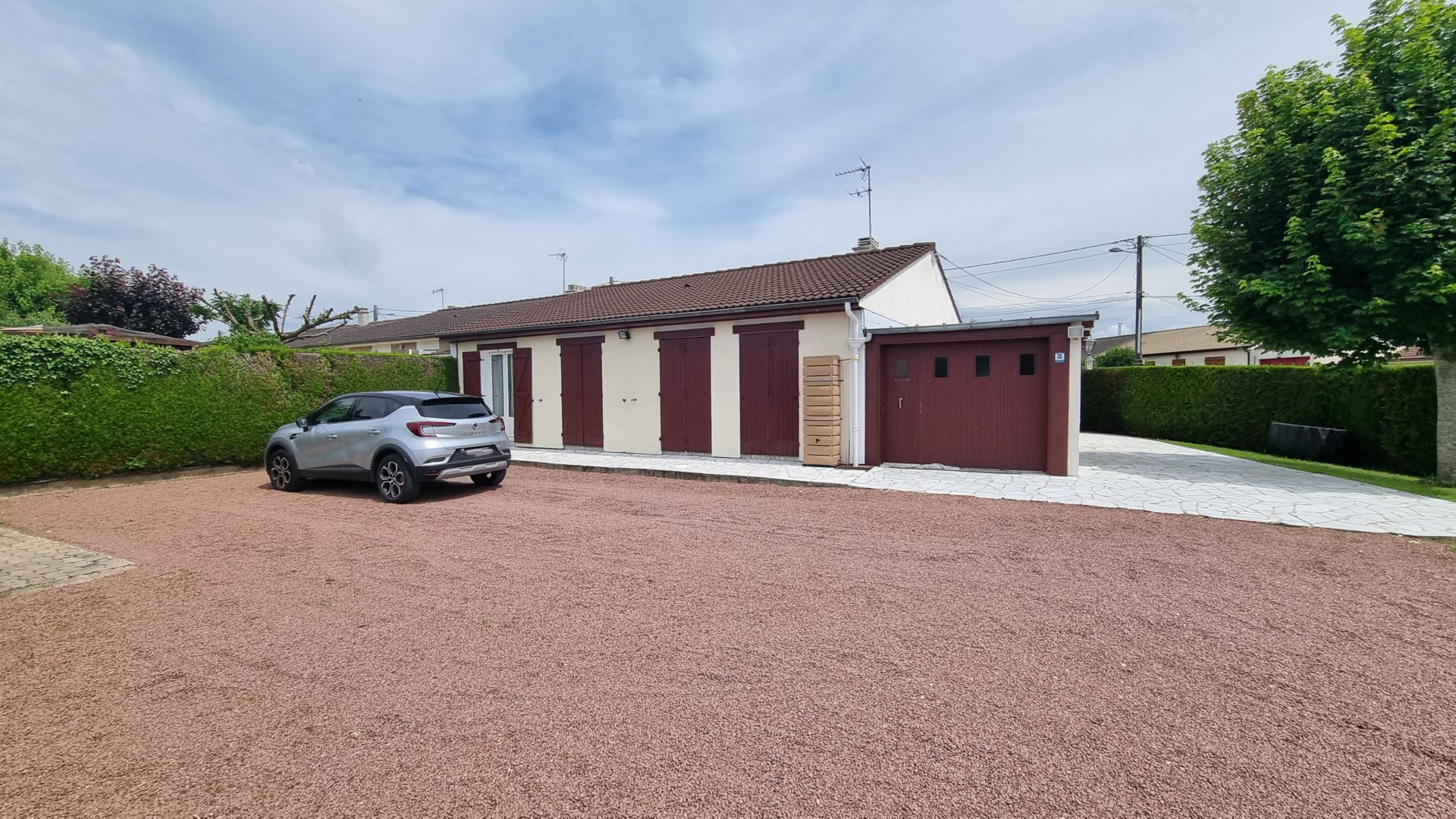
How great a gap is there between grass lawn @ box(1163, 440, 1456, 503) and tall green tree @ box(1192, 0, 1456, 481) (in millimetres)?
633

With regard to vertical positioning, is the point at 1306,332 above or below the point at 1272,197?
below

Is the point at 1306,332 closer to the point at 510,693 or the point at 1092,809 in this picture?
the point at 1092,809

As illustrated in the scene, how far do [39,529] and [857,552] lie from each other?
8.78m

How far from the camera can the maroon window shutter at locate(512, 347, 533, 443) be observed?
1432 cm

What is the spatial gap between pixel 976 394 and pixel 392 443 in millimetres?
8900

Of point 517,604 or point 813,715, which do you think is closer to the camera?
point 813,715

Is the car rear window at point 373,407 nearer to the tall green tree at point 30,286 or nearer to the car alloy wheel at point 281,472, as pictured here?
the car alloy wheel at point 281,472

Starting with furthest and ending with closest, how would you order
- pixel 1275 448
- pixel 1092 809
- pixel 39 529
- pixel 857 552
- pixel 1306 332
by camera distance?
pixel 1275 448
pixel 1306 332
pixel 39 529
pixel 857 552
pixel 1092 809

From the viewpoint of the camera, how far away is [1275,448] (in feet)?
42.5

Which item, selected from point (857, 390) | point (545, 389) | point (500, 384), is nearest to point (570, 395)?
point (545, 389)

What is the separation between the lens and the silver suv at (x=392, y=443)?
7.76m

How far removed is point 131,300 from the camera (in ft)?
83.1

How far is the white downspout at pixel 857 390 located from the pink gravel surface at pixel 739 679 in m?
4.73

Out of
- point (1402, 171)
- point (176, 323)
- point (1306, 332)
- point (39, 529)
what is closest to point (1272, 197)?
point (1402, 171)
